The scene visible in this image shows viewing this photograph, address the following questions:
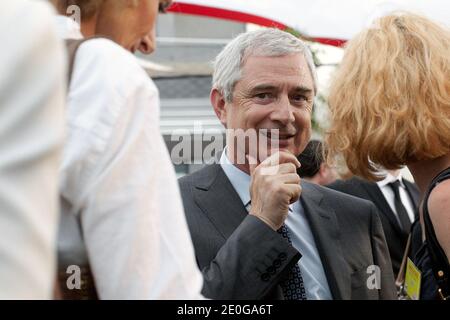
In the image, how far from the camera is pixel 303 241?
2727 mm

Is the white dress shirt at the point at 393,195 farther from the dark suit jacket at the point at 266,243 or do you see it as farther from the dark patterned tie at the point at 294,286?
the dark patterned tie at the point at 294,286

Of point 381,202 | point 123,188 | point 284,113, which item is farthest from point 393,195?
point 123,188

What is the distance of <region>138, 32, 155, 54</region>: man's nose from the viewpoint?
1664 millimetres

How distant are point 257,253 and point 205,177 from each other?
528 mm

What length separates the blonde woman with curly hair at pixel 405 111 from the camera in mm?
2621

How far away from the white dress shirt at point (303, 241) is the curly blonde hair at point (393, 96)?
278 millimetres

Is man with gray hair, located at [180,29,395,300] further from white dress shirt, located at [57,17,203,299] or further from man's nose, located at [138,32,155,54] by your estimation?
white dress shirt, located at [57,17,203,299]

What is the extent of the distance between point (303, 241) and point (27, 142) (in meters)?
1.94

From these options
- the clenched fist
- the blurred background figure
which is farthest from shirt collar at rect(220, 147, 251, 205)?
the blurred background figure

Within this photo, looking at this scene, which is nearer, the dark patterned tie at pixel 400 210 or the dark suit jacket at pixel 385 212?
the dark suit jacket at pixel 385 212

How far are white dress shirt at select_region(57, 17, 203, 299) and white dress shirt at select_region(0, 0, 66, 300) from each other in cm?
32


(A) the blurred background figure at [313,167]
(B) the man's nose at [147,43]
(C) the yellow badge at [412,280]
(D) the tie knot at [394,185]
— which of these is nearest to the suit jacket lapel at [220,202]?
(C) the yellow badge at [412,280]

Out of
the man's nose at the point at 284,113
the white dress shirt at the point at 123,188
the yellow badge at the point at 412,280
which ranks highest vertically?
the white dress shirt at the point at 123,188
